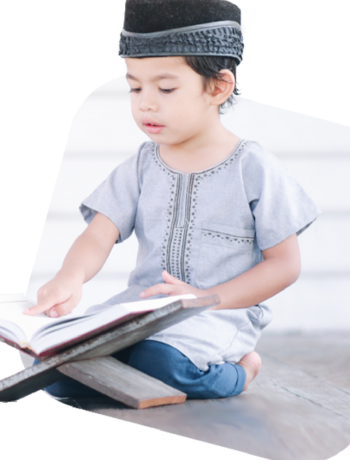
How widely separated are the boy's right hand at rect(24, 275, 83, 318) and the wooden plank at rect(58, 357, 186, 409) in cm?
18

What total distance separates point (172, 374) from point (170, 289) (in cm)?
17

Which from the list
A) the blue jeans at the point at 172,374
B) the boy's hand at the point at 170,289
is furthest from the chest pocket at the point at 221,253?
the blue jeans at the point at 172,374

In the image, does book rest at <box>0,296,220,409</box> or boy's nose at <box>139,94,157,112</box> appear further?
boy's nose at <box>139,94,157,112</box>

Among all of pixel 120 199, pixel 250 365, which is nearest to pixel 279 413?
pixel 250 365

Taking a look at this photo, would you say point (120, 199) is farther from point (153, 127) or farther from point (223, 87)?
point (223, 87)

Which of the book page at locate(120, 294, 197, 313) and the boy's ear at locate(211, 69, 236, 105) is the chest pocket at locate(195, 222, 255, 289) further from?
the book page at locate(120, 294, 197, 313)

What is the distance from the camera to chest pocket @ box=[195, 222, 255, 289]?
5.41ft

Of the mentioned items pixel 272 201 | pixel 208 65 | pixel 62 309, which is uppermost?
pixel 208 65

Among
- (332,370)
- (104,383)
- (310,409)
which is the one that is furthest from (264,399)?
(104,383)

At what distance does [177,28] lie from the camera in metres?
1.54

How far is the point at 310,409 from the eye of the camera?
152 centimetres

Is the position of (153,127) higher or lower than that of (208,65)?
lower

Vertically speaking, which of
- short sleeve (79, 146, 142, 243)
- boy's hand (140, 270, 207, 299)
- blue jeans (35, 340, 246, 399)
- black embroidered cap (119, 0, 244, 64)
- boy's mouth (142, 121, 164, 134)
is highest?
black embroidered cap (119, 0, 244, 64)

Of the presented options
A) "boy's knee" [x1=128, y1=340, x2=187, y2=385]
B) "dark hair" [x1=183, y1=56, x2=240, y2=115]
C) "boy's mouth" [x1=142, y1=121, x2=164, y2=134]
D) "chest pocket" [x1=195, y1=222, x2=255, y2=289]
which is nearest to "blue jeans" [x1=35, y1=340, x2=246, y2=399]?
"boy's knee" [x1=128, y1=340, x2=187, y2=385]
